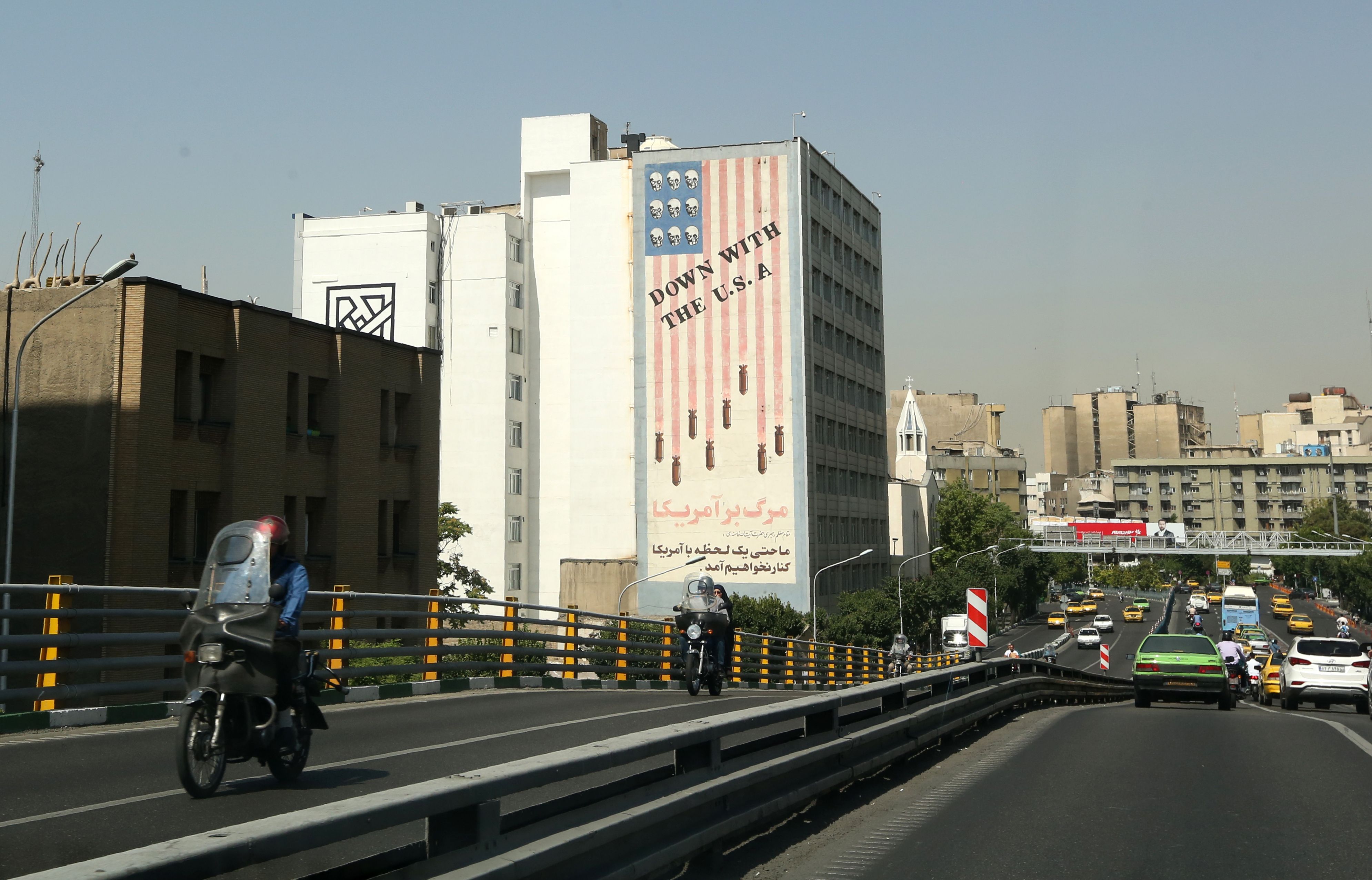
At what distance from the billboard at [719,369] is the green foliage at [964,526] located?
156ft

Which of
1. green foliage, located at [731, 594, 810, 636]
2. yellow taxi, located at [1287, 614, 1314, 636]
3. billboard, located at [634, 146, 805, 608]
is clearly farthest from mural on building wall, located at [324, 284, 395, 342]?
yellow taxi, located at [1287, 614, 1314, 636]

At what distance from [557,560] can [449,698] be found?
240 ft

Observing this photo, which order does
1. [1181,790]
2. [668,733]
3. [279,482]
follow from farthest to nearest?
[279,482] < [1181,790] < [668,733]

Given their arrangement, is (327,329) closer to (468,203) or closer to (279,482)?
(279,482)

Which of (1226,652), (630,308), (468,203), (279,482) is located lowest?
(1226,652)

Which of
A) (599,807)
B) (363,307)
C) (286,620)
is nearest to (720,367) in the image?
(363,307)

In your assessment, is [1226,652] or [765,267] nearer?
[1226,652]

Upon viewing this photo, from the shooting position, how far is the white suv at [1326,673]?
23.5 m

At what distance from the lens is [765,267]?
79.3 metres

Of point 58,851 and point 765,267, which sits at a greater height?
point 765,267

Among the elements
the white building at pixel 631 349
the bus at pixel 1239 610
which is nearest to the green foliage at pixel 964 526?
the white building at pixel 631 349

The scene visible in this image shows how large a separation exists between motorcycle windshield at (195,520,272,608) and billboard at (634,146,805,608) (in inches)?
2816

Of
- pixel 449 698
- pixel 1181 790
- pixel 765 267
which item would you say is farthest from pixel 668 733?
pixel 765 267

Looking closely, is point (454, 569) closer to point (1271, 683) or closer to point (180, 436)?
point (180, 436)
